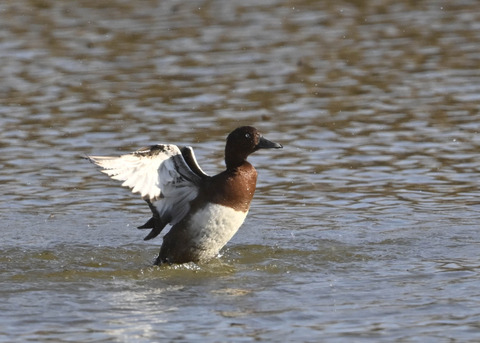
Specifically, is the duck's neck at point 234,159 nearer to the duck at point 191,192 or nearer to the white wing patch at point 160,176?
the duck at point 191,192

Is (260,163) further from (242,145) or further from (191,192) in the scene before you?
(191,192)

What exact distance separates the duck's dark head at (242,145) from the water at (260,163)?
766 mm

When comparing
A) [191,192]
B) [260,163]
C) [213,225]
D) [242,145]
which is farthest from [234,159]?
[260,163]

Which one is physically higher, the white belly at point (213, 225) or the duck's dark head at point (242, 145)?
the duck's dark head at point (242, 145)

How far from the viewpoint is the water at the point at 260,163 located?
21.8 ft

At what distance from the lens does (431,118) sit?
1173 cm

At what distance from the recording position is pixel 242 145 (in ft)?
25.7

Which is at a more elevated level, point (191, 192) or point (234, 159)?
point (234, 159)

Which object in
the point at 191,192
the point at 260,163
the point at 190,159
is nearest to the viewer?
the point at 190,159

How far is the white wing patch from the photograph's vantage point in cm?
727

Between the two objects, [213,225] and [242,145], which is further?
[242,145]

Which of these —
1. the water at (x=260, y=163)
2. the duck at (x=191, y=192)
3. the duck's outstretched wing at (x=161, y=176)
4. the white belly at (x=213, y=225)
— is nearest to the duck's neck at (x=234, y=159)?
the duck at (x=191, y=192)

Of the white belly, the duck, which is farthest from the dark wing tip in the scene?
the white belly

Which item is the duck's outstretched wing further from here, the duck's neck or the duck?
the duck's neck
